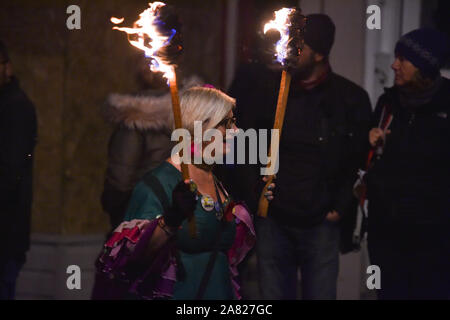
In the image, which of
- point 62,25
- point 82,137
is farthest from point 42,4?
point 82,137

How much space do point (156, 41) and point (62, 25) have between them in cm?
364

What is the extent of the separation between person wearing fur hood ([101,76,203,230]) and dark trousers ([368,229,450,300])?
162cm

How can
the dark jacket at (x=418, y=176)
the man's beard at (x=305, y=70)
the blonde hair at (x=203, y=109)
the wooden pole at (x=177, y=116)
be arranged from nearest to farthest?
1. the wooden pole at (x=177, y=116)
2. the blonde hair at (x=203, y=109)
3. the dark jacket at (x=418, y=176)
4. the man's beard at (x=305, y=70)

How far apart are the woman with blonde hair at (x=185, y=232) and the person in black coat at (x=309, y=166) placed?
1.23 metres

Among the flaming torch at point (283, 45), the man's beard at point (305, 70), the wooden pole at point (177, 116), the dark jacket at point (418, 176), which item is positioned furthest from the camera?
the man's beard at point (305, 70)

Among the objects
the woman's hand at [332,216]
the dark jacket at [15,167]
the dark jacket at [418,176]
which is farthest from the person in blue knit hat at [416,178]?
the dark jacket at [15,167]

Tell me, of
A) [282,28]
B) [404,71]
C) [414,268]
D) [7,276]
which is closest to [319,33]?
[404,71]

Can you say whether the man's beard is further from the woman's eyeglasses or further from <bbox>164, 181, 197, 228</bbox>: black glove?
<bbox>164, 181, 197, 228</bbox>: black glove

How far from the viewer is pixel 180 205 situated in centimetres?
345

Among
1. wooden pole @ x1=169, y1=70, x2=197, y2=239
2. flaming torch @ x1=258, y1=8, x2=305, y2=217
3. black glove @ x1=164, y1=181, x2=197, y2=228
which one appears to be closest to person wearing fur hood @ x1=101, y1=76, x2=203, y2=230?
flaming torch @ x1=258, y1=8, x2=305, y2=217

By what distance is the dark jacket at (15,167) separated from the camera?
17.2ft

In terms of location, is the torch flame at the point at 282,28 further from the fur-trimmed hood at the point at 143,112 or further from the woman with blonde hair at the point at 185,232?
the fur-trimmed hood at the point at 143,112

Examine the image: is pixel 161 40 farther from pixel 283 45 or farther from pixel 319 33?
pixel 319 33

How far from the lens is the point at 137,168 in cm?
542
